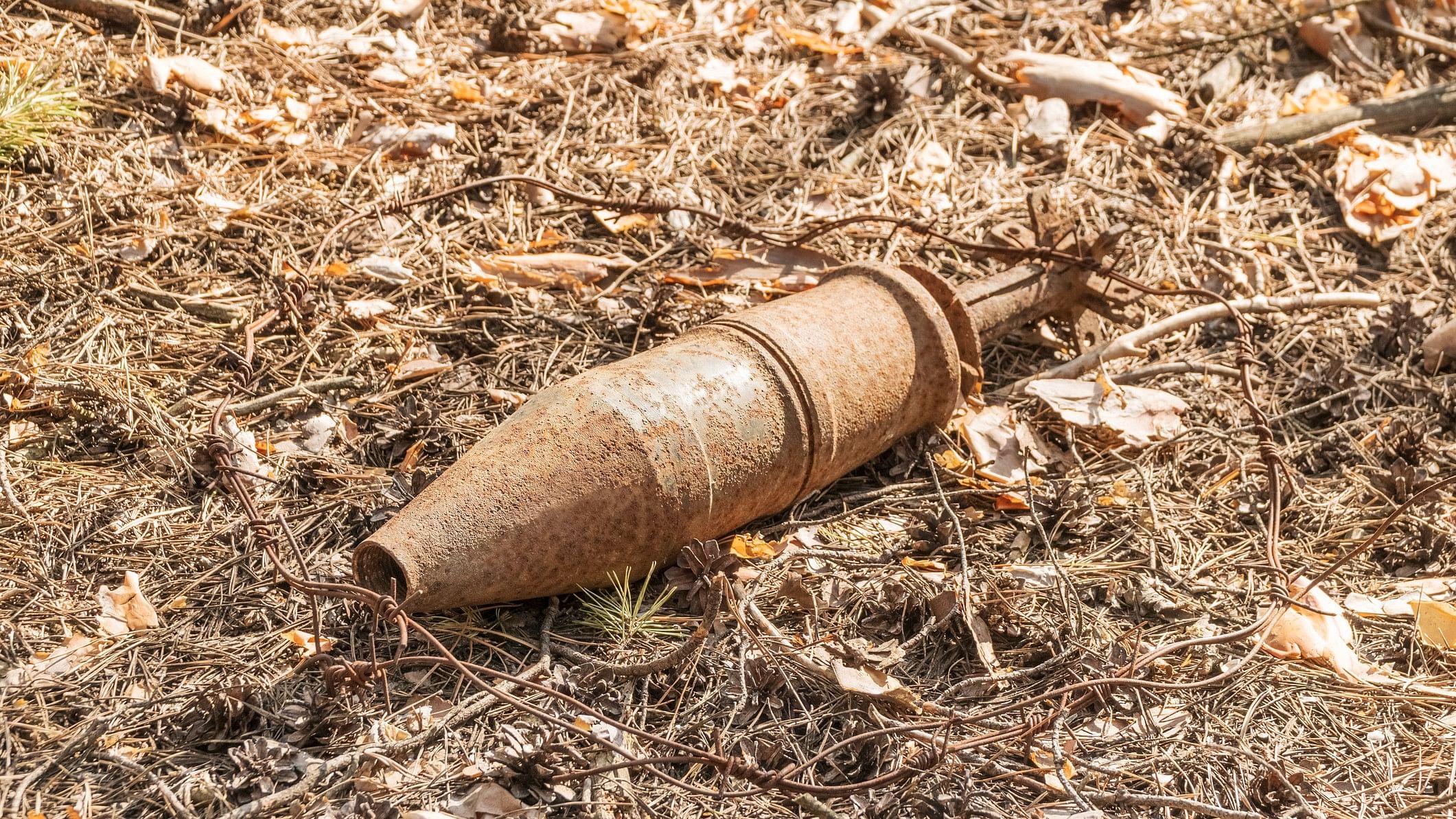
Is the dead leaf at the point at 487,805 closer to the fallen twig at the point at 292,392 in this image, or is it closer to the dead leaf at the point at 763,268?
the fallen twig at the point at 292,392

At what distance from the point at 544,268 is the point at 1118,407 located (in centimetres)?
182

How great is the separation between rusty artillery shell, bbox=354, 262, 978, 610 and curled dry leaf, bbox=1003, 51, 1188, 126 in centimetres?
197

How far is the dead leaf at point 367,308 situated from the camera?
3486 millimetres

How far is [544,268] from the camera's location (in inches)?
148

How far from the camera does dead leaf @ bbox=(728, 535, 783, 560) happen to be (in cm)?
287

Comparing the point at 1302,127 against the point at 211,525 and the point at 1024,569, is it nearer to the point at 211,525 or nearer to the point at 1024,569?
the point at 1024,569

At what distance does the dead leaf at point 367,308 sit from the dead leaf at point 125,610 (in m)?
1.09

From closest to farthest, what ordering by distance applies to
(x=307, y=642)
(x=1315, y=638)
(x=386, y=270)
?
(x=307, y=642), (x=1315, y=638), (x=386, y=270)

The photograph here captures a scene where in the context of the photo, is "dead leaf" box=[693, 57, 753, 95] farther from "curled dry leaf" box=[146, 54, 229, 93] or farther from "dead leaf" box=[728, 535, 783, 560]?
"dead leaf" box=[728, 535, 783, 560]

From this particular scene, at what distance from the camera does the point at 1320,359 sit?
3822 mm

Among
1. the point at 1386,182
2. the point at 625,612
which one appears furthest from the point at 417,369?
the point at 1386,182

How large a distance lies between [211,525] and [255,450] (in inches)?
11.1

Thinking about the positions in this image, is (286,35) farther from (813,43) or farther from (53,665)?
(53,665)

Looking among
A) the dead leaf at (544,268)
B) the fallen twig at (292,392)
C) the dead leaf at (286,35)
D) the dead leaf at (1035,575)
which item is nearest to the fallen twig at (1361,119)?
the dead leaf at (1035,575)
